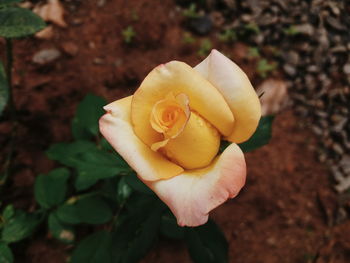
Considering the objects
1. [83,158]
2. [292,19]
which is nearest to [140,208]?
[83,158]

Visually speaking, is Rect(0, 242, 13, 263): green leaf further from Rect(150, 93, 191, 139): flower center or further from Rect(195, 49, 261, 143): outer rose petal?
Rect(195, 49, 261, 143): outer rose petal

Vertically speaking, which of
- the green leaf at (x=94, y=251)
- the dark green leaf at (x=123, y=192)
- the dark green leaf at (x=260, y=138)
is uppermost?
the dark green leaf at (x=260, y=138)

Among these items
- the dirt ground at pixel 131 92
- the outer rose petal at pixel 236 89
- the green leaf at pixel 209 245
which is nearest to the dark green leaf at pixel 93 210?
the dirt ground at pixel 131 92

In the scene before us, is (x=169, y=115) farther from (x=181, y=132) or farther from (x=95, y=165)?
(x=95, y=165)

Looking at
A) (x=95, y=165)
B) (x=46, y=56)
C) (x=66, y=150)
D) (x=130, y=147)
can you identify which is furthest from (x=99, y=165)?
(x=46, y=56)

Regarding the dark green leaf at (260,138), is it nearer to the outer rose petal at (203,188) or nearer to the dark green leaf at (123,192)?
the outer rose petal at (203,188)

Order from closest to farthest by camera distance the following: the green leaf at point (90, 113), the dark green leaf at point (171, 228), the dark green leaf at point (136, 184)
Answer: the dark green leaf at point (136, 184) < the dark green leaf at point (171, 228) < the green leaf at point (90, 113)

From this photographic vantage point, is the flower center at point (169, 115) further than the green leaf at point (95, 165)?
No
